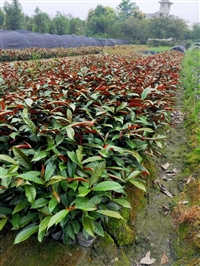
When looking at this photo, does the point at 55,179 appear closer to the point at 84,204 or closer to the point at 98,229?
the point at 84,204

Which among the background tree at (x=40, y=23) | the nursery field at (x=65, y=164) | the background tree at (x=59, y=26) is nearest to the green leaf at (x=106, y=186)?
the nursery field at (x=65, y=164)

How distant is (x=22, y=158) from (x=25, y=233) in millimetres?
357

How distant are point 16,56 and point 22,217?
1203cm

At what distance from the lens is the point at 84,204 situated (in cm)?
107

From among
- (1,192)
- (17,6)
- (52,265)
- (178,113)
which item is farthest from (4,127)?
(17,6)

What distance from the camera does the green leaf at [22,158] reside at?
116 centimetres

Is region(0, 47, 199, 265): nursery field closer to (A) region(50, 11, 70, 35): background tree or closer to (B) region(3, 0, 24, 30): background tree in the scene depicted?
(B) region(3, 0, 24, 30): background tree

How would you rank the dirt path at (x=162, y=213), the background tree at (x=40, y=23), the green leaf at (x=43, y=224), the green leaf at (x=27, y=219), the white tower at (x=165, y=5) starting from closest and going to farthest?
the green leaf at (x=43, y=224) < the green leaf at (x=27, y=219) < the dirt path at (x=162, y=213) < the background tree at (x=40, y=23) < the white tower at (x=165, y=5)

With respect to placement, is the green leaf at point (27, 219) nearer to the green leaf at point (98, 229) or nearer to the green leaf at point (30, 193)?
the green leaf at point (30, 193)

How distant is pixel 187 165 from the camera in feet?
7.20

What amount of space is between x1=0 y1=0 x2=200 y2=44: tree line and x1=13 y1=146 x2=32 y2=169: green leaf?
28.4 metres

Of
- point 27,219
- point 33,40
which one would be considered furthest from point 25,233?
point 33,40

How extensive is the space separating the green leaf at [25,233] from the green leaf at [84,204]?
0.75 feet

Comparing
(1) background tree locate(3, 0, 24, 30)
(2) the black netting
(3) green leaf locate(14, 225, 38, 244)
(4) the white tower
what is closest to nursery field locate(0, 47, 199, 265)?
(3) green leaf locate(14, 225, 38, 244)
